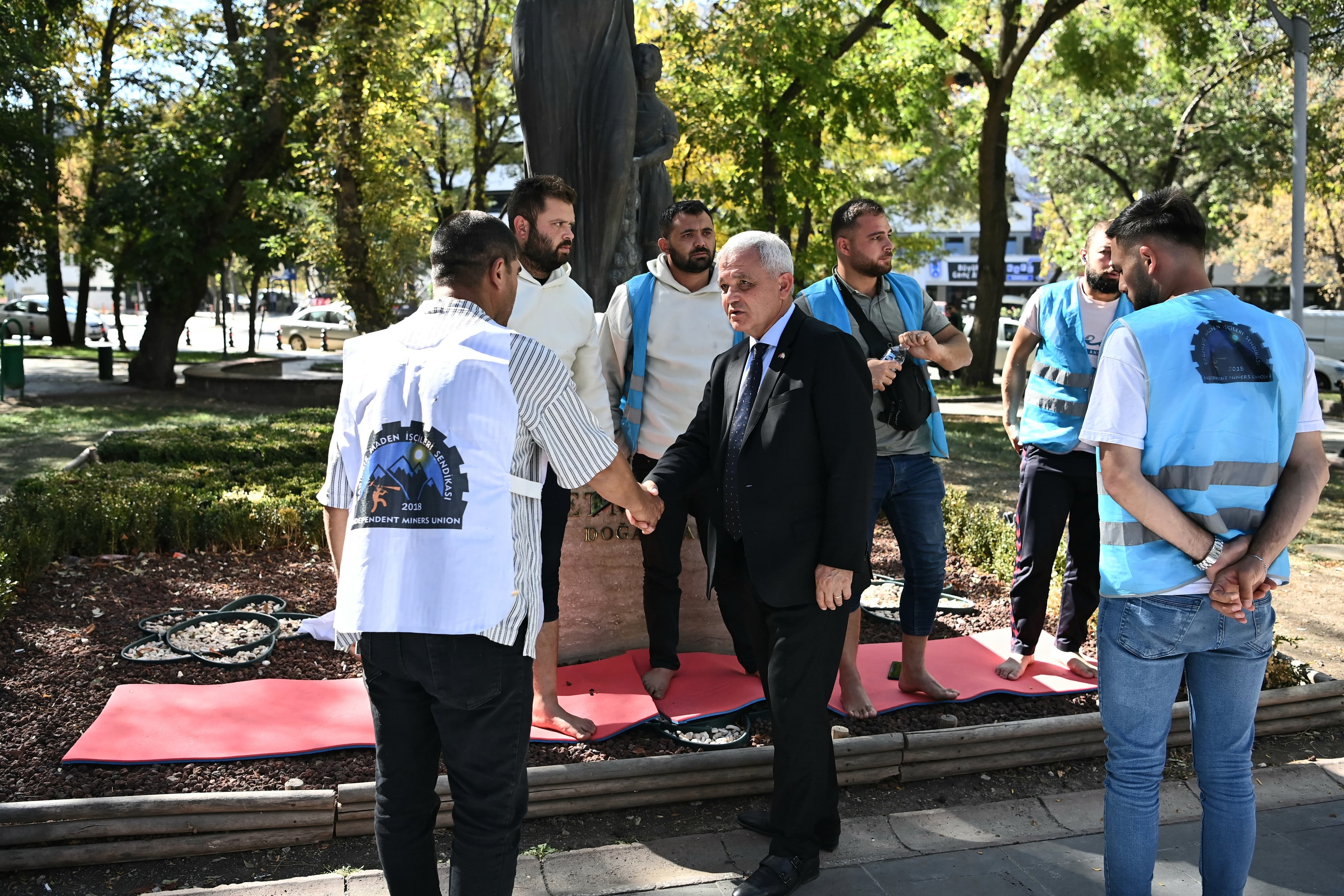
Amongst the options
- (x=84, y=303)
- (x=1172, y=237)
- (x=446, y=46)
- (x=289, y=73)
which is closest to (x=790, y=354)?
(x=1172, y=237)

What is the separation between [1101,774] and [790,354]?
2250 millimetres

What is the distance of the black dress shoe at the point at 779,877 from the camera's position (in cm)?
328

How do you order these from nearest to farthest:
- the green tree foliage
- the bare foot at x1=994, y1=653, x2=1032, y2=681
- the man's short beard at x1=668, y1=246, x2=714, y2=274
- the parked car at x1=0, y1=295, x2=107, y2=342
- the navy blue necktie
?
1. the navy blue necktie
2. the man's short beard at x1=668, y1=246, x2=714, y2=274
3. the bare foot at x1=994, y1=653, x2=1032, y2=681
4. the green tree foliage
5. the parked car at x1=0, y1=295, x2=107, y2=342

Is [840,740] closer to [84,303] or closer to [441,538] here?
[441,538]

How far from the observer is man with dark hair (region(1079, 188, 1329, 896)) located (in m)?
2.82

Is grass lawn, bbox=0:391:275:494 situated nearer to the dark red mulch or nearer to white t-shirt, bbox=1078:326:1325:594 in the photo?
the dark red mulch

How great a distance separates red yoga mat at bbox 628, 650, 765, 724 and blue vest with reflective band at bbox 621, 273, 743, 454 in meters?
1.09

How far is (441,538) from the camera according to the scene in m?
2.54

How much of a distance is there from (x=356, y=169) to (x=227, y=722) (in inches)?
522

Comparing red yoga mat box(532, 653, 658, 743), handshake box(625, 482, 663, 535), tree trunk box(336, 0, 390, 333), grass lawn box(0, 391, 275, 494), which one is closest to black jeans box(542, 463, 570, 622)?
red yoga mat box(532, 653, 658, 743)

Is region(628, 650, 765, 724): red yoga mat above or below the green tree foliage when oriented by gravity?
below

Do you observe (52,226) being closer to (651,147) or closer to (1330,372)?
(651,147)

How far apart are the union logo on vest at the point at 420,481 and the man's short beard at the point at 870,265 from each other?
236 cm

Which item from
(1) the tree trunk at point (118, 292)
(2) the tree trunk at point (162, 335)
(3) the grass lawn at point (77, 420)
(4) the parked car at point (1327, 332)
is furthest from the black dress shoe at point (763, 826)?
(4) the parked car at point (1327, 332)
